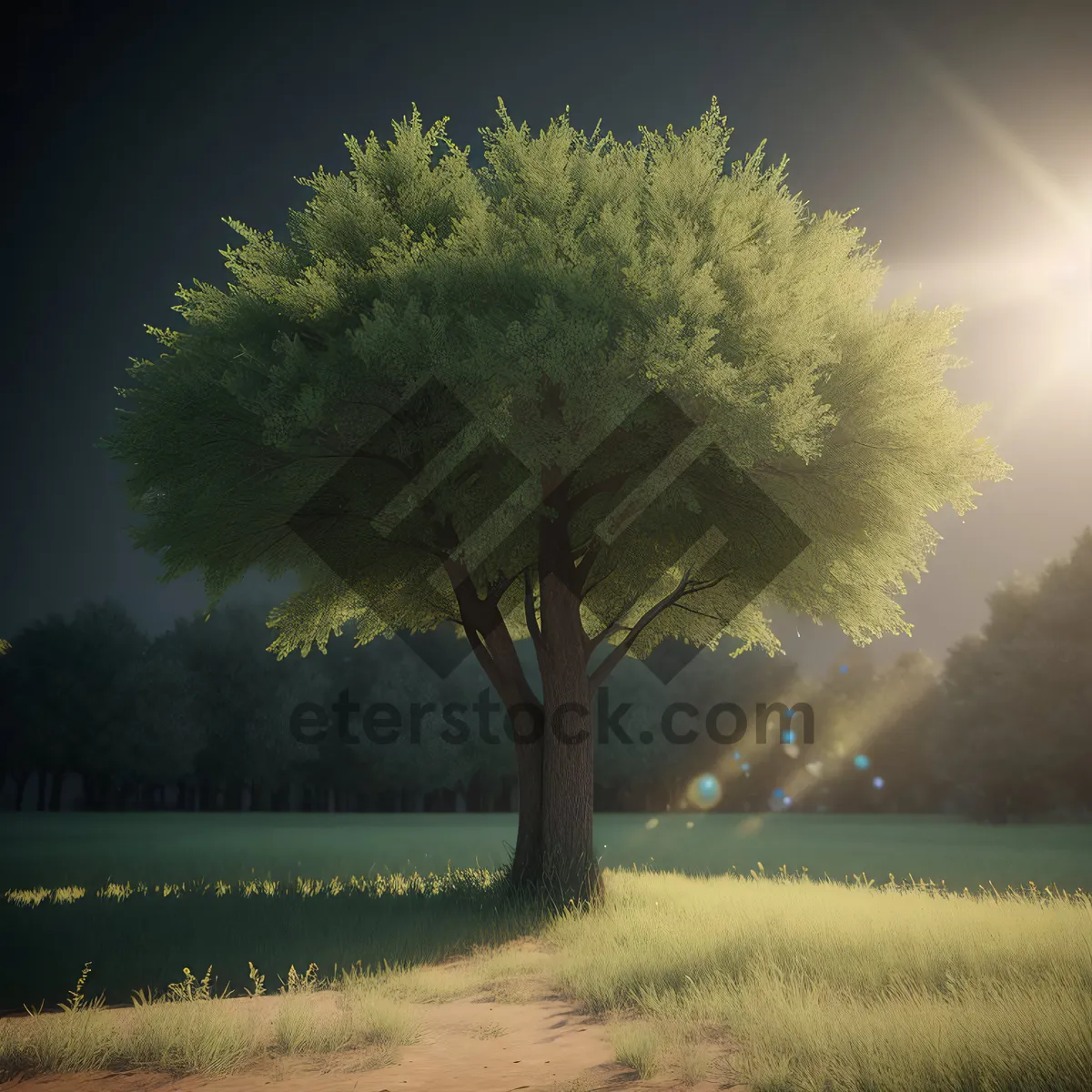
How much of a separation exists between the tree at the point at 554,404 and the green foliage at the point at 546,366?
5 centimetres

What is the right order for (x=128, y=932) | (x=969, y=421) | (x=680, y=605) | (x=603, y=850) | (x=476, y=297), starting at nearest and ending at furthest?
(x=128, y=932) → (x=476, y=297) → (x=969, y=421) → (x=680, y=605) → (x=603, y=850)

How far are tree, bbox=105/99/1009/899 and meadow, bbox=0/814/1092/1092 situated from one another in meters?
3.52

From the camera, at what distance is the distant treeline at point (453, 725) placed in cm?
5341

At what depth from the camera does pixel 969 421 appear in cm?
1684

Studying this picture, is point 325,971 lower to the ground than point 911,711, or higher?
lower

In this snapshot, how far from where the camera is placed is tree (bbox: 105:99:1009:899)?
564 inches

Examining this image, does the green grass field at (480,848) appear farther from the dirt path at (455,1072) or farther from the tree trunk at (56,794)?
the dirt path at (455,1072)

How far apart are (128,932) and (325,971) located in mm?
3955

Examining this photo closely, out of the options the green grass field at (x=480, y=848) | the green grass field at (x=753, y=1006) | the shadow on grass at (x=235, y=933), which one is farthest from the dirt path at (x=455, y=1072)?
the green grass field at (x=480, y=848)

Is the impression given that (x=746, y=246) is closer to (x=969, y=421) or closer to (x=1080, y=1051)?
(x=969, y=421)

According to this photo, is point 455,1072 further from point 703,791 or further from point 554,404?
point 703,791

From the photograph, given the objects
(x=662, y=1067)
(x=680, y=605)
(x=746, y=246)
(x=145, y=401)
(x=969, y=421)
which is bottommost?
(x=662, y=1067)

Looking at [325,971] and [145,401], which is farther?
[145,401]

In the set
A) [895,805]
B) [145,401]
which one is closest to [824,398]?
[145,401]
